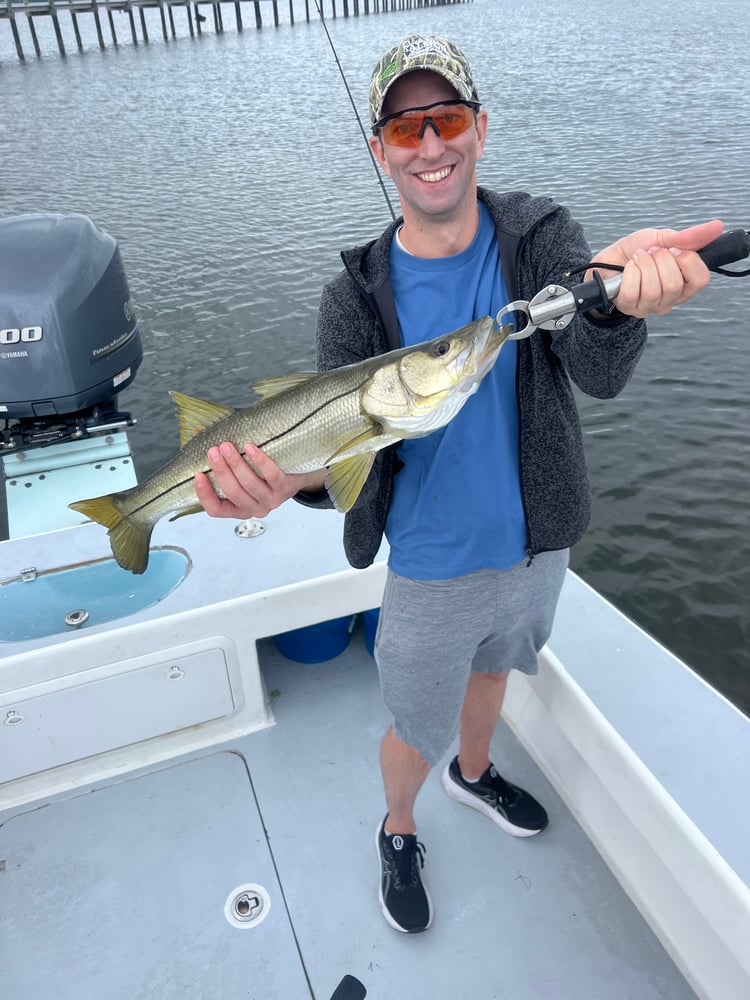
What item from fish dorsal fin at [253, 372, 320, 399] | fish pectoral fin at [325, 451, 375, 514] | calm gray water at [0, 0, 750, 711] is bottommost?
calm gray water at [0, 0, 750, 711]

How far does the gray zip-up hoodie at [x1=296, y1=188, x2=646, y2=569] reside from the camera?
2.11m

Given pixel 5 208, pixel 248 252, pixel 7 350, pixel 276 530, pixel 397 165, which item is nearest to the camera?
pixel 397 165

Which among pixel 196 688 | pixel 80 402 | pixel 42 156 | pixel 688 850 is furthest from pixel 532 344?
pixel 42 156

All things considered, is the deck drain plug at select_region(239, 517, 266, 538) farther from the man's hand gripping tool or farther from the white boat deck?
the man's hand gripping tool

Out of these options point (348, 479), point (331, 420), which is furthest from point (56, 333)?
point (348, 479)

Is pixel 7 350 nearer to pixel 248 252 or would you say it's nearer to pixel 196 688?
pixel 196 688

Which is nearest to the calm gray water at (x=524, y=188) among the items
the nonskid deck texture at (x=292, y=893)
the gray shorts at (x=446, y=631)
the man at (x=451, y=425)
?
the gray shorts at (x=446, y=631)

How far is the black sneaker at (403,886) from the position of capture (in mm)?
2717

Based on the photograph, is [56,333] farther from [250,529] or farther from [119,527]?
[119,527]

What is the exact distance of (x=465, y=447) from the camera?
2184mm

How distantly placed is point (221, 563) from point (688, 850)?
2349 mm

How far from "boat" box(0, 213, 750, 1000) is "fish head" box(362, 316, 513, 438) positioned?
137 centimetres

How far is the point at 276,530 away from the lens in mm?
3670

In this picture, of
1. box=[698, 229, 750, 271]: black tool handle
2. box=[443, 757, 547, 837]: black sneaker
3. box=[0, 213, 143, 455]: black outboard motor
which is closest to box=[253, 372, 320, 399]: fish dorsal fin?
box=[698, 229, 750, 271]: black tool handle
